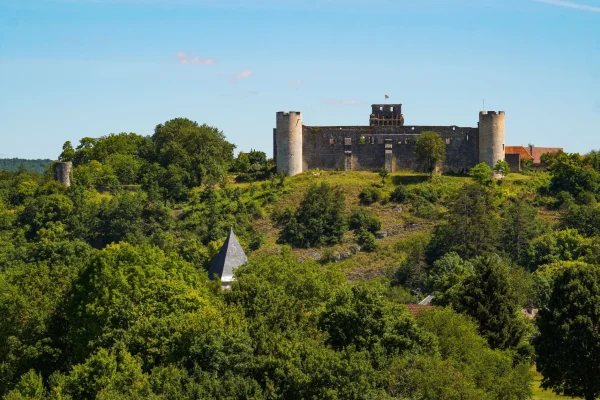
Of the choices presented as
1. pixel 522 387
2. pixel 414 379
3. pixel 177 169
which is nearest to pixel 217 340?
pixel 414 379

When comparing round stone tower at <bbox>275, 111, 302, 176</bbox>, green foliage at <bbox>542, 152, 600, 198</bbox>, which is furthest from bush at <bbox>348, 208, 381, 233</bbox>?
green foliage at <bbox>542, 152, 600, 198</bbox>

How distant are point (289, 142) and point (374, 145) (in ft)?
22.0

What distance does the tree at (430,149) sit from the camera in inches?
3501

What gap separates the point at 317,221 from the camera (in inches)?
3346

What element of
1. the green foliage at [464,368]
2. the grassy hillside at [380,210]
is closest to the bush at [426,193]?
the grassy hillside at [380,210]

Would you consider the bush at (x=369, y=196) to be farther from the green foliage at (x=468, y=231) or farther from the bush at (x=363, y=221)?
the green foliage at (x=468, y=231)

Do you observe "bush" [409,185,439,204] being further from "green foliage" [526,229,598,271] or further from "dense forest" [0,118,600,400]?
"green foliage" [526,229,598,271]

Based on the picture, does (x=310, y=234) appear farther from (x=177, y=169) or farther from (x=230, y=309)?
(x=230, y=309)

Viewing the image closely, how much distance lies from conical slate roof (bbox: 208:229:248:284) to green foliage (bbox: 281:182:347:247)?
43.6 ft

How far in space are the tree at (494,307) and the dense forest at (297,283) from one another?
3.6 inches

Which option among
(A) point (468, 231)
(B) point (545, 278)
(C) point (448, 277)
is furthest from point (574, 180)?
(C) point (448, 277)

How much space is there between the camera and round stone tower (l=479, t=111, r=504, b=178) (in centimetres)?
9069

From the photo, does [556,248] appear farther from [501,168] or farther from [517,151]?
[517,151]

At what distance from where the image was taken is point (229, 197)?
89.9 metres
